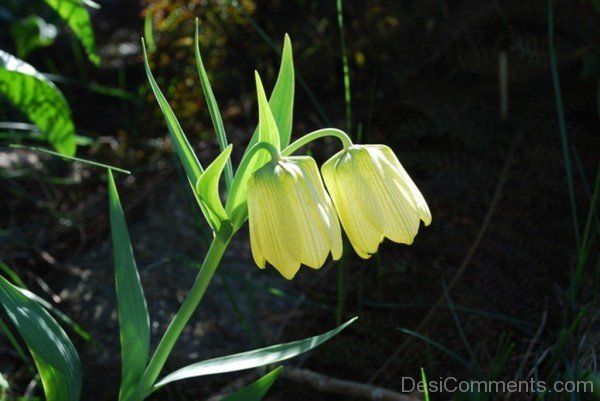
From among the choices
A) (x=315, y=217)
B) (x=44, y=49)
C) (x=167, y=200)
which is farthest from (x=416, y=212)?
(x=44, y=49)

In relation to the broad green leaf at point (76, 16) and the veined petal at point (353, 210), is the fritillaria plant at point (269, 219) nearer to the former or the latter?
the veined petal at point (353, 210)

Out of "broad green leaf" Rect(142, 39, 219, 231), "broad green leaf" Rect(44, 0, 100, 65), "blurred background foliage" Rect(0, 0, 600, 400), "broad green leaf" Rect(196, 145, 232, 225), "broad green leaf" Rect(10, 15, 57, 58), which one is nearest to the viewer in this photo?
"broad green leaf" Rect(196, 145, 232, 225)

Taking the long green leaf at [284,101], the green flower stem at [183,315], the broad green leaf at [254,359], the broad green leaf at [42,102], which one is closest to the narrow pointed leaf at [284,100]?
the long green leaf at [284,101]

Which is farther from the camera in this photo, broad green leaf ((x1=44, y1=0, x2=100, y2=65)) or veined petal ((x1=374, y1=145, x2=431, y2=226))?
broad green leaf ((x1=44, y1=0, x2=100, y2=65))

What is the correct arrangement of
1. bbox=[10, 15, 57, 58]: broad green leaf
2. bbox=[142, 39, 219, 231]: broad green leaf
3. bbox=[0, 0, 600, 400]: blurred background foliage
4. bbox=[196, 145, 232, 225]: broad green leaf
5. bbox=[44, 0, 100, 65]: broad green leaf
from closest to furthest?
bbox=[196, 145, 232, 225]: broad green leaf
bbox=[142, 39, 219, 231]: broad green leaf
bbox=[0, 0, 600, 400]: blurred background foliage
bbox=[44, 0, 100, 65]: broad green leaf
bbox=[10, 15, 57, 58]: broad green leaf

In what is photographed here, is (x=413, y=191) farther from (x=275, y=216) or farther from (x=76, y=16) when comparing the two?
(x=76, y=16)

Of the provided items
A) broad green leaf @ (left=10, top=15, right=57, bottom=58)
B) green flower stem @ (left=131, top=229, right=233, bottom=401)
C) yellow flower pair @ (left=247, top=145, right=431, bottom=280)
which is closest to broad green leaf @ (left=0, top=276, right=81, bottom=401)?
green flower stem @ (left=131, top=229, right=233, bottom=401)

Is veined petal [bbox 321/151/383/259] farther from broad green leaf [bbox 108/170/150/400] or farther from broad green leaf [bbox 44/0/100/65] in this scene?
broad green leaf [bbox 44/0/100/65]
